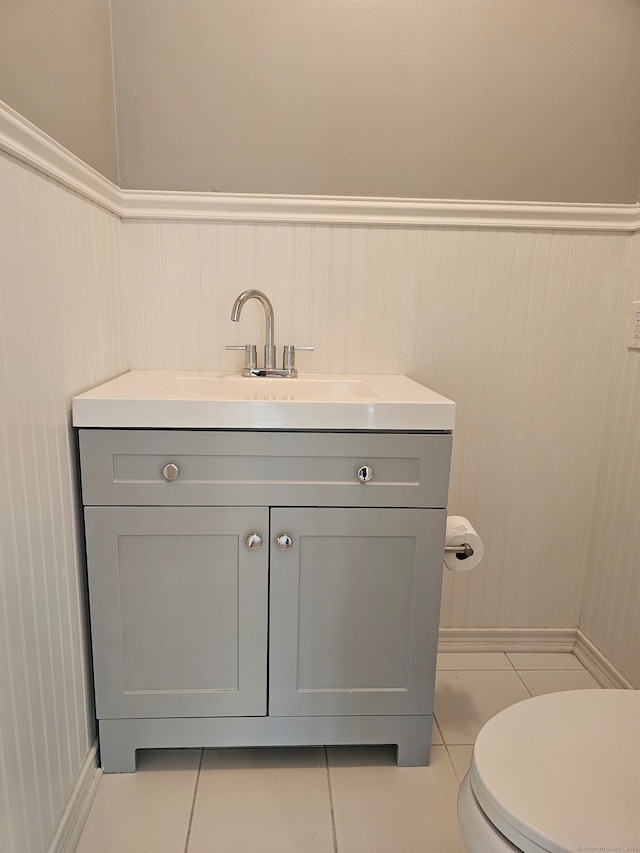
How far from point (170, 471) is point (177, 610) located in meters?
0.30

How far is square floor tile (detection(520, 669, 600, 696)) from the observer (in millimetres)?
1614

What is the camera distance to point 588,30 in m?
1.46

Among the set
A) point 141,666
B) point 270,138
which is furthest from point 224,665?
point 270,138

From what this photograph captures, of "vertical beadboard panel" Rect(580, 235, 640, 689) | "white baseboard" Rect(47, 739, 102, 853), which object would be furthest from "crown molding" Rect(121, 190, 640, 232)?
"white baseboard" Rect(47, 739, 102, 853)

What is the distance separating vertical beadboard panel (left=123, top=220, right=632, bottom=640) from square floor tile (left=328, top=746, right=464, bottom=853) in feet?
2.23

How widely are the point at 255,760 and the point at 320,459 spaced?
0.74 metres

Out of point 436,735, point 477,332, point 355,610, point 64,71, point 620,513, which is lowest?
point 436,735

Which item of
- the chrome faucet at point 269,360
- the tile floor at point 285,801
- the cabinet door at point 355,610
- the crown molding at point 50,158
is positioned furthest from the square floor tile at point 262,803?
the crown molding at point 50,158

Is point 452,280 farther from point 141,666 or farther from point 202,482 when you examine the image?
point 141,666

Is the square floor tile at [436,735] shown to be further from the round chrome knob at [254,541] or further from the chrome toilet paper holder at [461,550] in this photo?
the round chrome knob at [254,541]

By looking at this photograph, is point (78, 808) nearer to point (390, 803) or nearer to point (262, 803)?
point (262, 803)

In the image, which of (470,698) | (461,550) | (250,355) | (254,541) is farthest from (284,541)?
(470,698)

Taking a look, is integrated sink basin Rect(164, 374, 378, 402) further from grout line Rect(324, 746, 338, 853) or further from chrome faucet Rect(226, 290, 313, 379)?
grout line Rect(324, 746, 338, 853)

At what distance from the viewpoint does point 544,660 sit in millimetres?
1754
